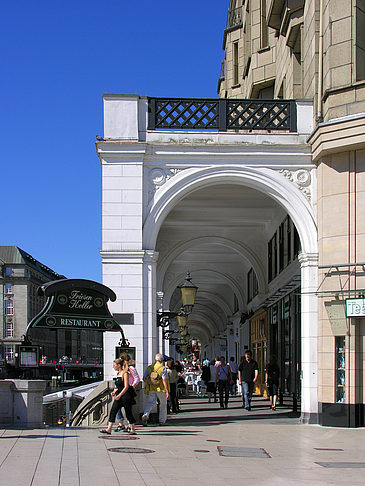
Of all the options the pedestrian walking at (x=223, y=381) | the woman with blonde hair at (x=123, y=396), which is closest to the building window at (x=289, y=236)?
the pedestrian walking at (x=223, y=381)

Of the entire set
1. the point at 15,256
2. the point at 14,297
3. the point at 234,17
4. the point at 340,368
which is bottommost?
the point at 340,368

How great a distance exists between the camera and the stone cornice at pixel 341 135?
15.8 meters

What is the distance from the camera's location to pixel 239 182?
17641 mm

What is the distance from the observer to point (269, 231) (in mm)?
27406

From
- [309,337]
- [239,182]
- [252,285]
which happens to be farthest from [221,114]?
[252,285]

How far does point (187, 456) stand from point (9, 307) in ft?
403

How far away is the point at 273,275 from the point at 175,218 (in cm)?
386

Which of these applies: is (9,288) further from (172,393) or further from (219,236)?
(172,393)

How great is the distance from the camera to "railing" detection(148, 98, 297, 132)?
17.7 m

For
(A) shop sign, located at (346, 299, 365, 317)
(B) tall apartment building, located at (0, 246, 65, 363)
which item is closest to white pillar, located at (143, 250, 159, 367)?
(A) shop sign, located at (346, 299, 365, 317)

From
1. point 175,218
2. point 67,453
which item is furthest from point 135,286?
point 175,218

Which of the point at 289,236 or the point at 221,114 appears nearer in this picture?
the point at 221,114

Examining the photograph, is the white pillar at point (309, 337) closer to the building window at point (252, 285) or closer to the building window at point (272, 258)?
the building window at point (272, 258)

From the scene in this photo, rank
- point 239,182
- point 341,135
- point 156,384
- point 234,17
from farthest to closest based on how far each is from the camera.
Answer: point 234,17
point 239,182
point 341,135
point 156,384
